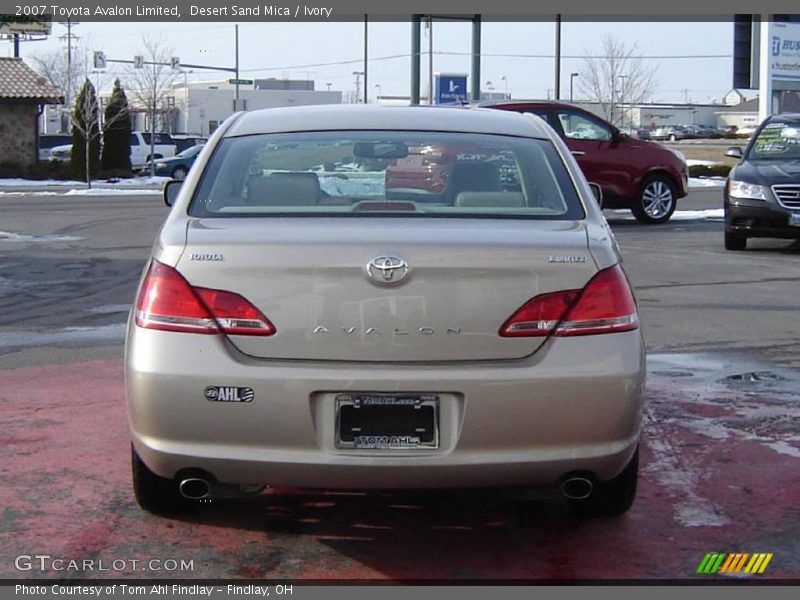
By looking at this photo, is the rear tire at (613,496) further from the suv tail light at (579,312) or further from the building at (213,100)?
the building at (213,100)

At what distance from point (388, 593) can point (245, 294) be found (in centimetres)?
112

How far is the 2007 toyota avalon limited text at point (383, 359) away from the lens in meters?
3.98

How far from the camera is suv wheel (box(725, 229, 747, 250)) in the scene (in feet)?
48.9

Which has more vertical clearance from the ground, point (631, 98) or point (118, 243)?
point (631, 98)

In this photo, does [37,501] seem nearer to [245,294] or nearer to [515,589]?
[245,294]

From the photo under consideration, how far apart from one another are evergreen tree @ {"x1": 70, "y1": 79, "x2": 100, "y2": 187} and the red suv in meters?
22.9

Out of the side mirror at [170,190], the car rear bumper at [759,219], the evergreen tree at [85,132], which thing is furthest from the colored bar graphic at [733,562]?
the evergreen tree at [85,132]

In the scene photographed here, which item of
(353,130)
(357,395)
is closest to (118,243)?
(353,130)

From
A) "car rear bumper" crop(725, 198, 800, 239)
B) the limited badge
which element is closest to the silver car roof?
the limited badge

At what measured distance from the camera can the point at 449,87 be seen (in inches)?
1490

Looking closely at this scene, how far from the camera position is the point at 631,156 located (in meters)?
18.2

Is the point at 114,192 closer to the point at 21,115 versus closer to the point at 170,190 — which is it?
the point at 21,115

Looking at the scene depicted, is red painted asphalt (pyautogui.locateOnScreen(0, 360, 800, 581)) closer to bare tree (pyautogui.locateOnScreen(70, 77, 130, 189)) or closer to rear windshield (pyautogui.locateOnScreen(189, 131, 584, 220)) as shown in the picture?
rear windshield (pyautogui.locateOnScreen(189, 131, 584, 220))

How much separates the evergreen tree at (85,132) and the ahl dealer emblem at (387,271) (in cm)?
3497
